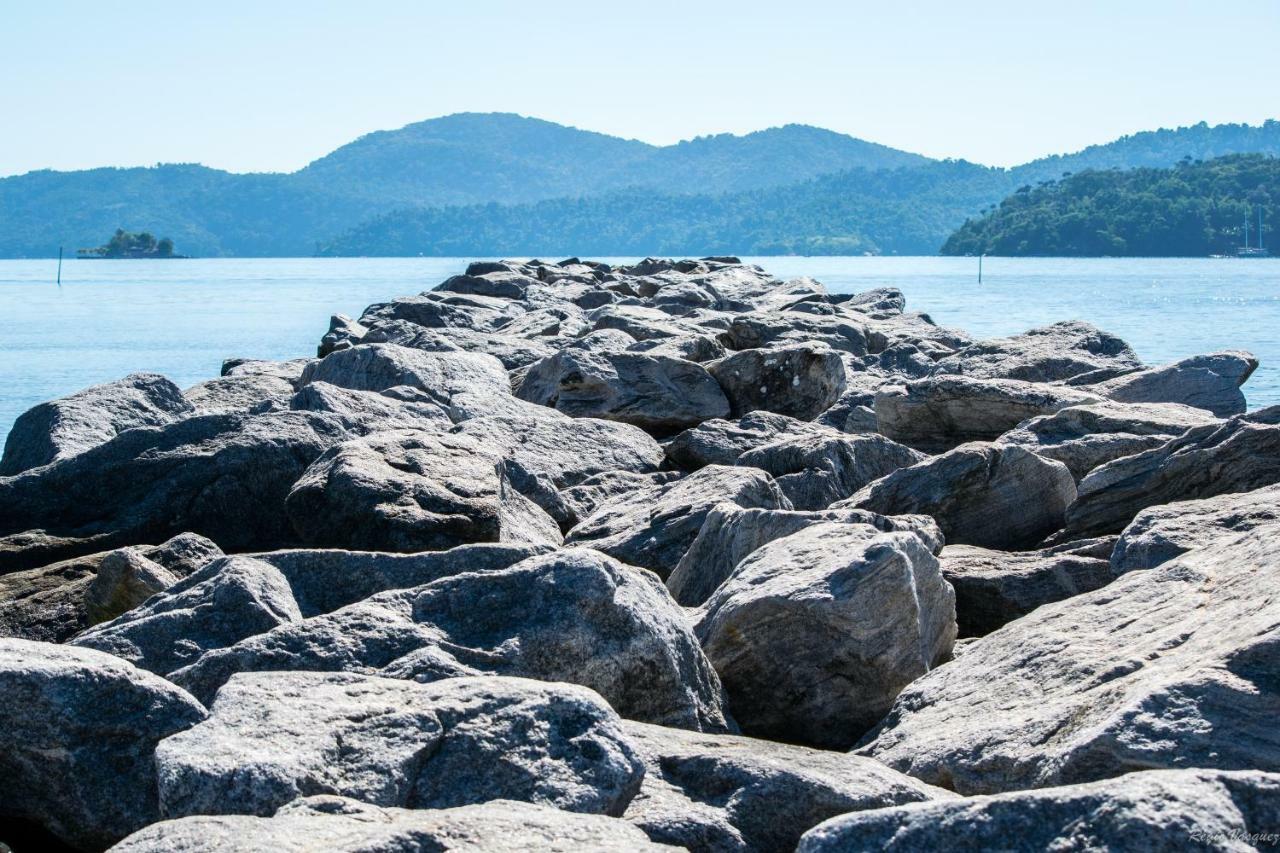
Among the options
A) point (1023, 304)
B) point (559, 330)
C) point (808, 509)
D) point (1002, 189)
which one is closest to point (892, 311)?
point (559, 330)

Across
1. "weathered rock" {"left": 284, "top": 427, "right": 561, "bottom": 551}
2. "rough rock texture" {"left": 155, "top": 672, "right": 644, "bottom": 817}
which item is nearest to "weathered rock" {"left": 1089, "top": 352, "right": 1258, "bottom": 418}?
"weathered rock" {"left": 284, "top": 427, "right": 561, "bottom": 551}

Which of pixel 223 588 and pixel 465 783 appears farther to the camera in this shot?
pixel 223 588

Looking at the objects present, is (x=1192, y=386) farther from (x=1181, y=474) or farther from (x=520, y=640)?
(x=520, y=640)

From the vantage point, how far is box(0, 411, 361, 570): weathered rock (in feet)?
21.8

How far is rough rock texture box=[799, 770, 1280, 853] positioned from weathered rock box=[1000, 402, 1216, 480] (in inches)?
189

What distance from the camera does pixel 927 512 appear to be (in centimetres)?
652

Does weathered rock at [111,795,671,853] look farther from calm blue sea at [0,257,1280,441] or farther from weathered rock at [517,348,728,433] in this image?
calm blue sea at [0,257,1280,441]

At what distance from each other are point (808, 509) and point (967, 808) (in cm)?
459

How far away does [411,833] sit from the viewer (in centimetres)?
277

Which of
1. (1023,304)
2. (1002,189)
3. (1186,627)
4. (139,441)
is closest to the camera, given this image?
(1186,627)

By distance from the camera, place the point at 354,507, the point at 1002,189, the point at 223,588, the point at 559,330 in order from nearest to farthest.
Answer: the point at 223,588
the point at 354,507
the point at 559,330
the point at 1002,189

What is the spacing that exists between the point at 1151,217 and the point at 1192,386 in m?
104

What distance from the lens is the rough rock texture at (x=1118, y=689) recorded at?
341cm

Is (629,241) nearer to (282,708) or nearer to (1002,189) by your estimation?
(1002,189)
